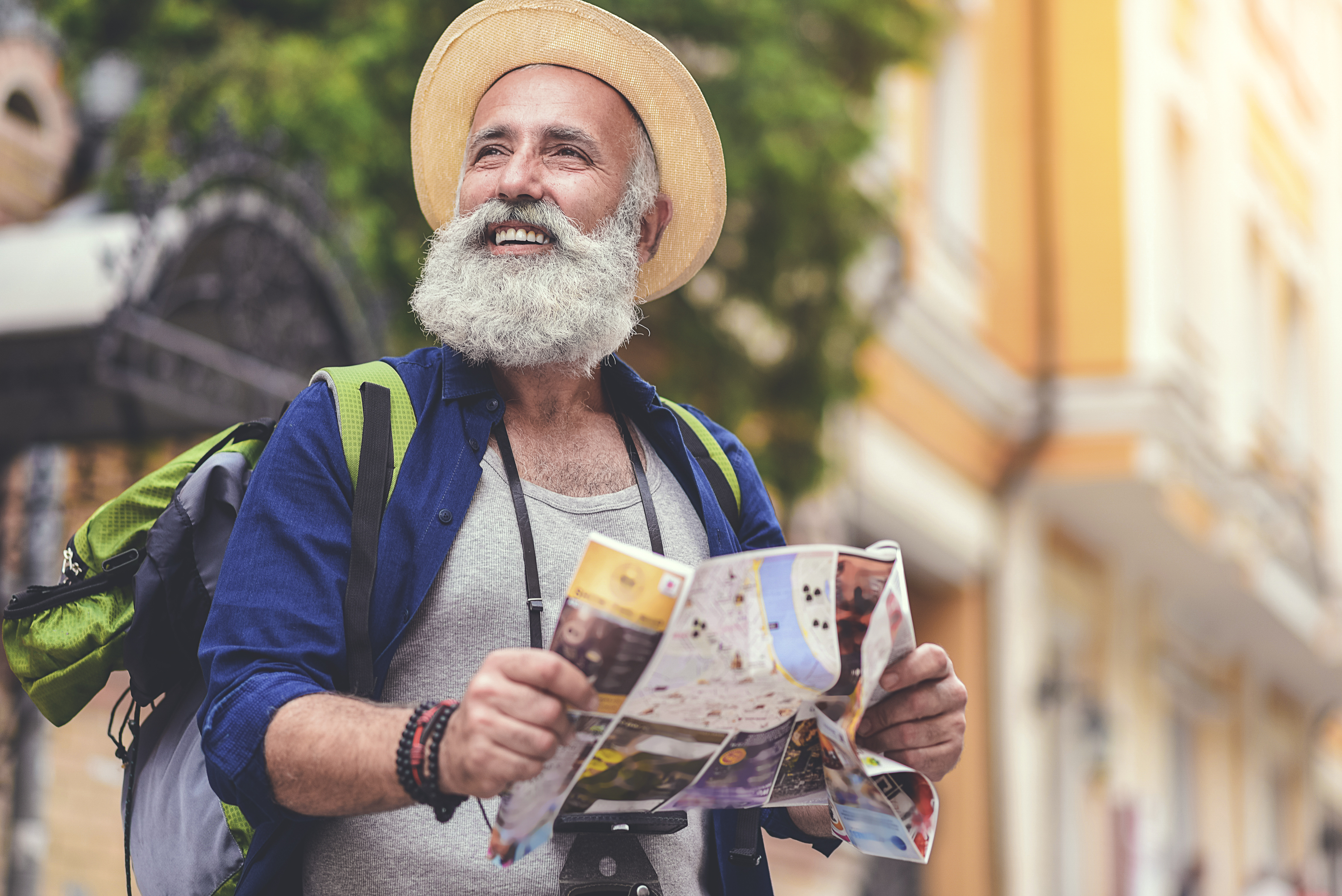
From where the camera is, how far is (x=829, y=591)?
6.13 ft

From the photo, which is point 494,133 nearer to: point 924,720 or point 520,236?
point 520,236

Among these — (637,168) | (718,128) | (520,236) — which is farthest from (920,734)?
(718,128)

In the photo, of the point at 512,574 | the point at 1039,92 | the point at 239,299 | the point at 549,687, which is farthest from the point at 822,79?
the point at 1039,92

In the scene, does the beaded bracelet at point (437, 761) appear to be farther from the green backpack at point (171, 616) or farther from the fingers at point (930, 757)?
the fingers at point (930, 757)

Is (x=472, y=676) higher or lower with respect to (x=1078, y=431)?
lower

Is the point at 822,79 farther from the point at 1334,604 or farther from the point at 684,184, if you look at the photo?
the point at 1334,604

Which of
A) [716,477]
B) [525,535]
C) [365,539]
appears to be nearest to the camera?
[365,539]

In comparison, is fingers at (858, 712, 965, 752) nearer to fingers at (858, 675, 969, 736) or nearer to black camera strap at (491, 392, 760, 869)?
fingers at (858, 675, 969, 736)

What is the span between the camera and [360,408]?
2207mm

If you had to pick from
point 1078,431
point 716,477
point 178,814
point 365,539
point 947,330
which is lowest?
point 178,814

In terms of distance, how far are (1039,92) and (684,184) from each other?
1145cm

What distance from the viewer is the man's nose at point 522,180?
2432 mm

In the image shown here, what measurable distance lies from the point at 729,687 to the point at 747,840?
22.5 inches

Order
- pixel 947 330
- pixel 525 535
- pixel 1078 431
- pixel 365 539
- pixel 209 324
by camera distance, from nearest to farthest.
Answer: pixel 365 539 < pixel 525 535 < pixel 209 324 < pixel 947 330 < pixel 1078 431
